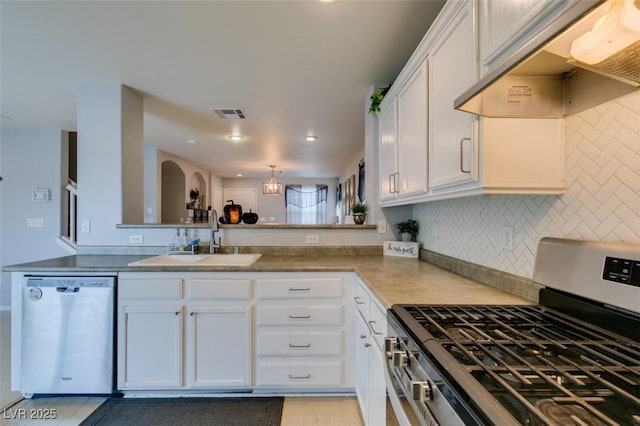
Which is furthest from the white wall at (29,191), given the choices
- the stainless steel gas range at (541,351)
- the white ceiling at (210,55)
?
the stainless steel gas range at (541,351)

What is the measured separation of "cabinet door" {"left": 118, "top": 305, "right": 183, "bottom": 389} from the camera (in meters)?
1.95

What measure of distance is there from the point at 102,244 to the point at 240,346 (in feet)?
5.35

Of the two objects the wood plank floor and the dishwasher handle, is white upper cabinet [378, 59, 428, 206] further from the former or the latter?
the dishwasher handle

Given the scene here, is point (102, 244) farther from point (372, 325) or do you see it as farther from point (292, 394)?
point (372, 325)

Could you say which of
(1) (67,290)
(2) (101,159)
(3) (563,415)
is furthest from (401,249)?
(2) (101,159)

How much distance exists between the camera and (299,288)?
1.99m

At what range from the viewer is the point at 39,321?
6.32ft

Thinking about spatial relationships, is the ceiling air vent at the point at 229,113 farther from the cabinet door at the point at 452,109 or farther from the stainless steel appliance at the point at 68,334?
the cabinet door at the point at 452,109

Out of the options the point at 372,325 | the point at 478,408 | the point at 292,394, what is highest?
the point at 478,408

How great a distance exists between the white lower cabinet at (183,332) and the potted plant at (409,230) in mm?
1348

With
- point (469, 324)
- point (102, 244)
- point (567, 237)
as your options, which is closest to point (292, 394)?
point (469, 324)


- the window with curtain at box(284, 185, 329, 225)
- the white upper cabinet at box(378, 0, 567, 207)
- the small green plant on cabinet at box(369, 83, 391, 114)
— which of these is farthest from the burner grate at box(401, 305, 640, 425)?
the window with curtain at box(284, 185, 329, 225)

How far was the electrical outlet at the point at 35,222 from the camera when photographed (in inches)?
153

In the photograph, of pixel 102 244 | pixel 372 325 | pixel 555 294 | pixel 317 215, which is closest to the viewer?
pixel 555 294
